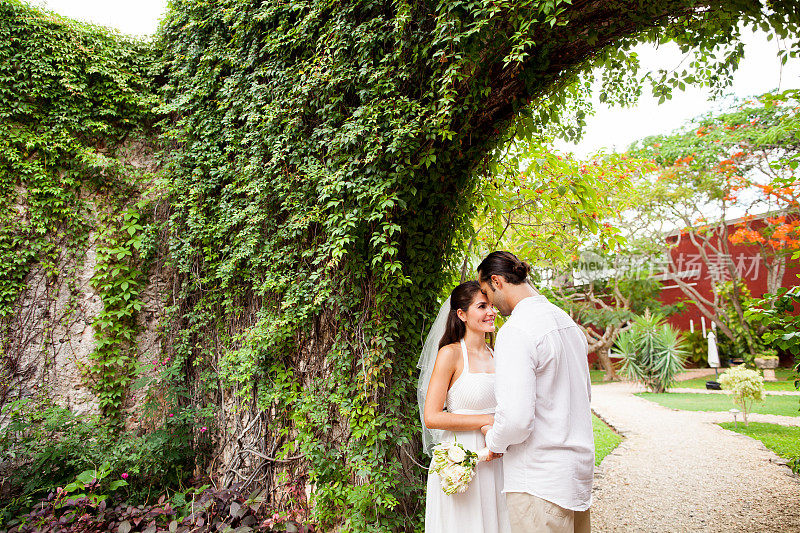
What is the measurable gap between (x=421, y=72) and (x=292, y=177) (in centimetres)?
130

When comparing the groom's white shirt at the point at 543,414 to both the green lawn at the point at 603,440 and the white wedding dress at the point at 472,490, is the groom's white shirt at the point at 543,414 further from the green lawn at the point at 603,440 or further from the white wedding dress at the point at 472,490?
the green lawn at the point at 603,440

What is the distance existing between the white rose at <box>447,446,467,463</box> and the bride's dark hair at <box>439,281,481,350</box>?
1.98ft

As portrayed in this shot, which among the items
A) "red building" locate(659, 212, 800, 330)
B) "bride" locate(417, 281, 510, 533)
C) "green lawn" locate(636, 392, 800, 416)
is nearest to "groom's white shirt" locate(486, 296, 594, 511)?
"bride" locate(417, 281, 510, 533)

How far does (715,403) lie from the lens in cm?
926

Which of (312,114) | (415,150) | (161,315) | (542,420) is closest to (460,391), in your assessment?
(542,420)

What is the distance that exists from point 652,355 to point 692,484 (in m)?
7.25

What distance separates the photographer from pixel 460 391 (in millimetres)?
2518

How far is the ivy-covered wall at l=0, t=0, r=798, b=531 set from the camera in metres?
2.83

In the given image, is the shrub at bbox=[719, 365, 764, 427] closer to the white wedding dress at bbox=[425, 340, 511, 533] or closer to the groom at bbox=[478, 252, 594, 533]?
the white wedding dress at bbox=[425, 340, 511, 533]

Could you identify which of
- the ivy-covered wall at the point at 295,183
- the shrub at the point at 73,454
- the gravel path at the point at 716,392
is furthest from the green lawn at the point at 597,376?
the shrub at the point at 73,454

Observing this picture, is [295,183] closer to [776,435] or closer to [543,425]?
[543,425]

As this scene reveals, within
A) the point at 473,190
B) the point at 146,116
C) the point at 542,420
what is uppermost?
the point at 146,116

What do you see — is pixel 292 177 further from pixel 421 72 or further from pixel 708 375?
pixel 708 375

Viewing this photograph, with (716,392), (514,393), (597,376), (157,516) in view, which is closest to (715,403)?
(716,392)
